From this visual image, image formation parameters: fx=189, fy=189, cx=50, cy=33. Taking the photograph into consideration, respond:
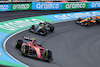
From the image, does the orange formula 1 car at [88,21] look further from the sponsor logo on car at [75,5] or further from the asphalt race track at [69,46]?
the sponsor logo on car at [75,5]

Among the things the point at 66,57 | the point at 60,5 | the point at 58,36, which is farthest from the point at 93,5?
the point at 66,57

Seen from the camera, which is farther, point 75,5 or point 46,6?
point 75,5

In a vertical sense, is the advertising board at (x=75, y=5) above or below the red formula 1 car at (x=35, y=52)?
above

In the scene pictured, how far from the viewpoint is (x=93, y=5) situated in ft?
122

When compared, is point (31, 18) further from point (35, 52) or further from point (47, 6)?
point (35, 52)

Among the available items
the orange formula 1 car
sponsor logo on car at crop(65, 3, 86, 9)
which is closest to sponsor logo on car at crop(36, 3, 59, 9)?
sponsor logo on car at crop(65, 3, 86, 9)

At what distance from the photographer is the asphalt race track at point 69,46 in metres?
13.9

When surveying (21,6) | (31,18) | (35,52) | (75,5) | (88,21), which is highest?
(21,6)

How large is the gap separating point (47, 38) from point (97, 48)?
5113 mm

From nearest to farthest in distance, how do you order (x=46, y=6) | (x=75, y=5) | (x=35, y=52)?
(x=35, y=52), (x=46, y=6), (x=75, y=5)

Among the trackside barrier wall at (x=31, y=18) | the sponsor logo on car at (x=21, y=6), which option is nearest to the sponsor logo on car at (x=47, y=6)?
the trackside barrier wall at (x=31, y=18)

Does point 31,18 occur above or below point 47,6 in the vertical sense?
below

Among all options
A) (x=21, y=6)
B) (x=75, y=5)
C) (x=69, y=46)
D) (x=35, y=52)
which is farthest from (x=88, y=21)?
(x=35, y=52)

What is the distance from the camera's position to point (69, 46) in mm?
18016
